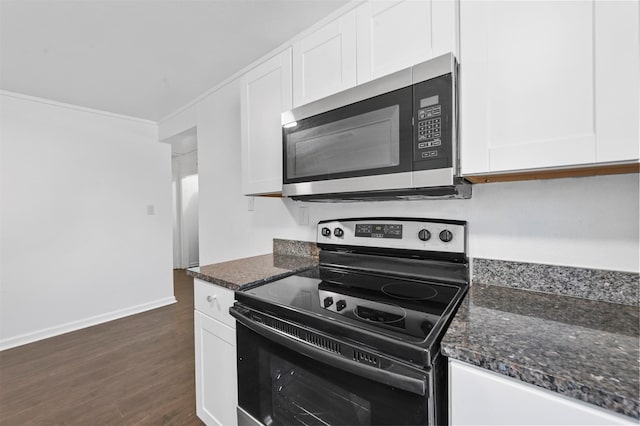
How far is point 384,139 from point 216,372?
53.8 inches

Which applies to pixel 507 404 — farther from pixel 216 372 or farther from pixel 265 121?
pixel 265 121

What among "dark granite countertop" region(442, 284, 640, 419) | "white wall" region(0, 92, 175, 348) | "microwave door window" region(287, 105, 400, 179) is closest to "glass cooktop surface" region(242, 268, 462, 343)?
"dark granite countertop" region(442, 284, 640, 419)

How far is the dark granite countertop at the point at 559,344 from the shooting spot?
54 centimetres

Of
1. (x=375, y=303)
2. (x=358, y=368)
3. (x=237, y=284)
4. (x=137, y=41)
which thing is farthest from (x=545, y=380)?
(x=137, y=41)

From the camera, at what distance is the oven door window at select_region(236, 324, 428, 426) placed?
74 cm

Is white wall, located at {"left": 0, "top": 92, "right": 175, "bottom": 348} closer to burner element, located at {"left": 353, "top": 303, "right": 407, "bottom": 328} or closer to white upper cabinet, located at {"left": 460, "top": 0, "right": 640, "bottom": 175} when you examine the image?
burner element, located at {"left": 353, "top": 303, "right": 407, "bottom": 328}

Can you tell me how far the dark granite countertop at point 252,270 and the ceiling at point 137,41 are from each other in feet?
4.79

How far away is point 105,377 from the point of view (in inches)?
84.4

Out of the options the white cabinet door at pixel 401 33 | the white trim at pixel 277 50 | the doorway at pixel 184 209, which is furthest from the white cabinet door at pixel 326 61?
the doorway at pixel 184 209

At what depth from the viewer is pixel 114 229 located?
3373 mm

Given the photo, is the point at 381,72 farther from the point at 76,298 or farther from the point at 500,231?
the point at 76,298

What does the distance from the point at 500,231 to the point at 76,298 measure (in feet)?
13.1

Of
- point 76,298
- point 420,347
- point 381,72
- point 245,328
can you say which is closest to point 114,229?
point 76,298

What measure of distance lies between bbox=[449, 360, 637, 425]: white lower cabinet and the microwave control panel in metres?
0.62
